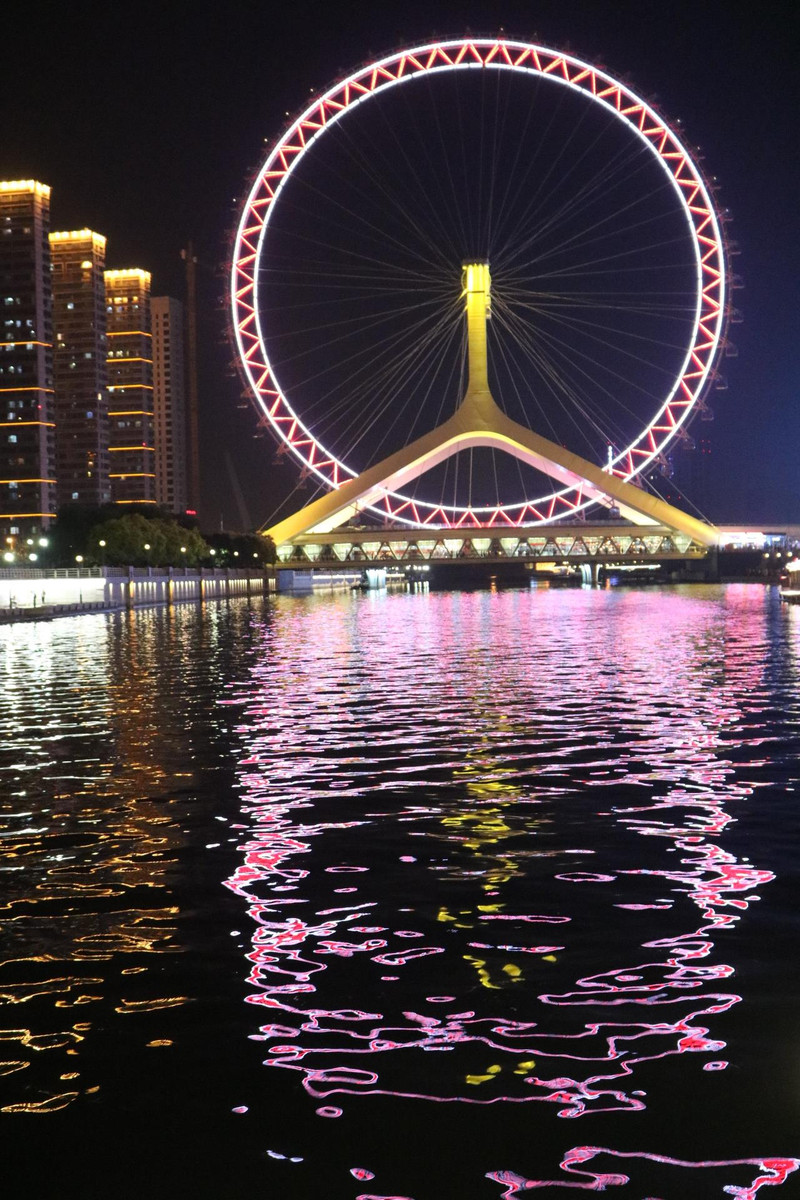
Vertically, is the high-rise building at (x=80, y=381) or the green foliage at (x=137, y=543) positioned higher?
the high-rise building at (x=80, y=381)

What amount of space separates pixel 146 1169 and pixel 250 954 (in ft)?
8.08

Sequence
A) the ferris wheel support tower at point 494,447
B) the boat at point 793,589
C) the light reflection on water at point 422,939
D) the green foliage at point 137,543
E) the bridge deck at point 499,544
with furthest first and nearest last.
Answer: the bridge deck at point 499,544 → the ferris wheel support tower at point 494,447 → the green foliage at point 137,543 → the boat at point 793,589 → the light reflection on water at point 422,939

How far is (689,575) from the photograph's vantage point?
523ft

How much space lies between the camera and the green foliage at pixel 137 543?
85.2 metres

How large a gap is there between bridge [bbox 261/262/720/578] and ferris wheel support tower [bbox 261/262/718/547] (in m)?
0.07

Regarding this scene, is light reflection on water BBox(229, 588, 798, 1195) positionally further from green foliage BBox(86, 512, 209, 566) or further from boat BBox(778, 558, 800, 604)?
green foliage BBox(86, 512, 209, 566)

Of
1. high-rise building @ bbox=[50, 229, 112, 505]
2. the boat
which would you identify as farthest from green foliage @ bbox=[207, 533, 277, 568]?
high-rise building @ bbox=[50, 229, 112, 505]

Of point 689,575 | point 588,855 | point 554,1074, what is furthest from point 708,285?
point 689,575

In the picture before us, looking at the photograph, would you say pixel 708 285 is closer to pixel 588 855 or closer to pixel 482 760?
pixel 482 760

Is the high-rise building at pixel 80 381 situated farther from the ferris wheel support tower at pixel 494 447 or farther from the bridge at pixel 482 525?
the ferris wheel support tower at pixel 494 447

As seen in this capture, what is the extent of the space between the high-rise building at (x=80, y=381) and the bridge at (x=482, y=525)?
72142 millimetres

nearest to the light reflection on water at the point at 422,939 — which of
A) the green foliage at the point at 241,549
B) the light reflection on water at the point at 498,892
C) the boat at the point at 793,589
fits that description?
the light reflection on water at the point at 498,892

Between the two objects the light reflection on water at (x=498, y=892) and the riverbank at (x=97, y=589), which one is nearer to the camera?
the light reflection on water at (x=498, y=892)

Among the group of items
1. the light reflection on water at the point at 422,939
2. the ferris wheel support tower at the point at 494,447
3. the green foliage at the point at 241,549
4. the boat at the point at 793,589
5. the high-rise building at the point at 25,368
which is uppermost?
the high-rise building at the point at 25,368
